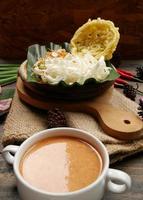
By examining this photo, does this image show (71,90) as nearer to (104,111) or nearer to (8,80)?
(104,111)

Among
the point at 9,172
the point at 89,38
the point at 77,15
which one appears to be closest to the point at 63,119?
the point at 9,172

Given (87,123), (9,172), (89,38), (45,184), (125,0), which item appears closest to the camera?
(45,184)

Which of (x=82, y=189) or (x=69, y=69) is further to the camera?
(x=69, y=69)

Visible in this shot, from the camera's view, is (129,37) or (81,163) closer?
(81,163)

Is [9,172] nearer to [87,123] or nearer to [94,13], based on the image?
[87,123]

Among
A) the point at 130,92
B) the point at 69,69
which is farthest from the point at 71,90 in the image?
the point at 130,92

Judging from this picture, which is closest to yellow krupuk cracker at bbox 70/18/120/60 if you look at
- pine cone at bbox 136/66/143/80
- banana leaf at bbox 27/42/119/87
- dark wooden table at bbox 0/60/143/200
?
banana leaf at bbox 27/42/119/87
